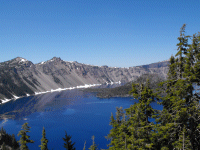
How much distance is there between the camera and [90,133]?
8631cm

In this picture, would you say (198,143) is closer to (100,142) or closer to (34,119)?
(100,142)

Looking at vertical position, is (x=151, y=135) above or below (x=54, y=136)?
above

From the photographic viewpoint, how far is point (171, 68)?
56.0 feet

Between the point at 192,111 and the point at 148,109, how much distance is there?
14.2 ft

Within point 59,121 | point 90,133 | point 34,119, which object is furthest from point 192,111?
point 34,119

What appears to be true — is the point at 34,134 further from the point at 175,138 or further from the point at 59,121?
the point at 175,138

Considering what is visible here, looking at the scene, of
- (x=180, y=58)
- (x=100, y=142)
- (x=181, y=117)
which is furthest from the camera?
(x=100, y=142)

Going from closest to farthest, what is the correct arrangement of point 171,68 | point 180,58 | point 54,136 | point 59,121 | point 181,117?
point 181,117 < point 180,58 < point 171,68 < point 54,136 < point 59,121

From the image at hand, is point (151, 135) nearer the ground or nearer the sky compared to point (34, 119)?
nearer the sky

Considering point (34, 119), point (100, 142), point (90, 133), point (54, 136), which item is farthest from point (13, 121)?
point (100, 142)

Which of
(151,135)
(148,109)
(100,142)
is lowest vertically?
(100,142)

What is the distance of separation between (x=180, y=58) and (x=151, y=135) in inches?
Result: 288

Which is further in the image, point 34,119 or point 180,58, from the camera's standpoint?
point 34,119

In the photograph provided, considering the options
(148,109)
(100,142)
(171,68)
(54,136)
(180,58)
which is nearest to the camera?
(180,58)
